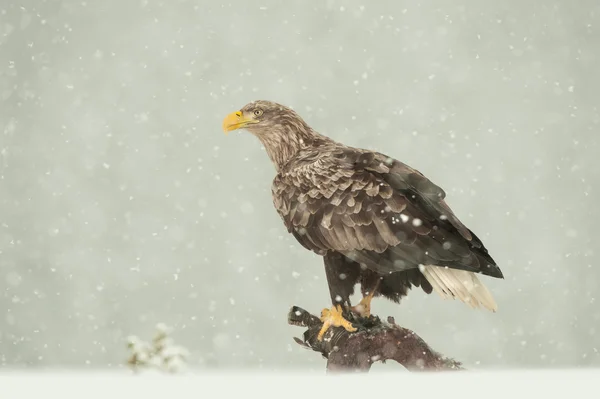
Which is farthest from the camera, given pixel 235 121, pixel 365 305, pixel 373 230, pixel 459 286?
pixel 235 121

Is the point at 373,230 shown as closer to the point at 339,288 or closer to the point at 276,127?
the point at 339,288

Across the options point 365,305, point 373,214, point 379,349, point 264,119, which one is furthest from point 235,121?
point 379,349

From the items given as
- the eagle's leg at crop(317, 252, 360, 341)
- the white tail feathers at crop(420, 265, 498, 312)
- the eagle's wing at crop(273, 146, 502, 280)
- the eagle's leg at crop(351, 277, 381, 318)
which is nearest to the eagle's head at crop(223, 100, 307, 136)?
the eagle's wing at crop(273, 146, 502, 280)

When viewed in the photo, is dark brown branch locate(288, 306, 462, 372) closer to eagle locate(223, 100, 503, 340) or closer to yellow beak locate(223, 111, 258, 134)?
eagle locate(223, 100, 503, 340)

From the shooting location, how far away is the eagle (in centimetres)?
452

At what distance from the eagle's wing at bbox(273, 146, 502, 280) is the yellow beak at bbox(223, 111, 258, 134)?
50 cm

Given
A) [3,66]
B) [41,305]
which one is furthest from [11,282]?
[3,66]

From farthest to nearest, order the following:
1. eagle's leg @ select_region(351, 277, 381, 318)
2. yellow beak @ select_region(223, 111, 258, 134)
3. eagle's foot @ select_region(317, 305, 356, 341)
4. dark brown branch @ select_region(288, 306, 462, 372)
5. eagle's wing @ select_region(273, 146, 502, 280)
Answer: yellow beak @ select_region(223, 111, 258, 134)
eagle's leg @ select_region(351, 277, 381, 318)
eagle's foot @ select_region(317, 305, 356, 341)
dark brown branch @ select_region(288, 306, 462, 372)
eagle's wing @ select_region(273, 146, 502, 280)

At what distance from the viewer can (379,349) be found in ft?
15.5

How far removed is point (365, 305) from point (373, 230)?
0.56 meters

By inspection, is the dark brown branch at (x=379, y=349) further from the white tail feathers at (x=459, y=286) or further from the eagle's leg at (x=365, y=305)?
the white tail feathers at (x=459, y=286)

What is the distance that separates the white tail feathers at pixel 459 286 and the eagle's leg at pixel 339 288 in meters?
0.47

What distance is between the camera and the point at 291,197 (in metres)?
5.00

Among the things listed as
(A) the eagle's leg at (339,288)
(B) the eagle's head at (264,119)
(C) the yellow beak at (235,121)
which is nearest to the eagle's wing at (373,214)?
(A) the eagle's leg at (339,288)
